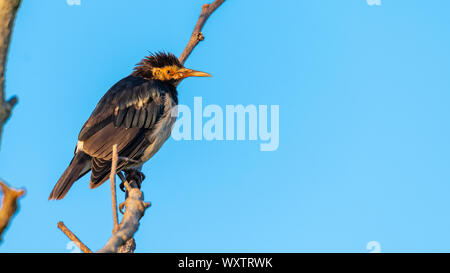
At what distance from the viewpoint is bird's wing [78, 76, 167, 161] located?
6254 mm

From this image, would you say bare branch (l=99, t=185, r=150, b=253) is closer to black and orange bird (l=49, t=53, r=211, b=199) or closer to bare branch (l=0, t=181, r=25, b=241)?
bare branch (l=0, t=181, r=25, b=241)

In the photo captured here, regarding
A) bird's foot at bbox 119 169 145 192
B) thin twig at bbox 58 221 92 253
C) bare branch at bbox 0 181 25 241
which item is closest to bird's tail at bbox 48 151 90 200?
bird's foot at bbox 119 169 145 192

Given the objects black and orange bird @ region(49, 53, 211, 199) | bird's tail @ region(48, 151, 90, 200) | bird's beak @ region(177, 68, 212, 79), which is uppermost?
bird's beak @ region(177, 68, 212, 79)

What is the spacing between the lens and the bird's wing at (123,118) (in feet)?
20.5

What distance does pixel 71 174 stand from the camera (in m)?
5.92

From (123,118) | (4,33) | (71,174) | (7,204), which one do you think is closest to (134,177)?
(71,174)

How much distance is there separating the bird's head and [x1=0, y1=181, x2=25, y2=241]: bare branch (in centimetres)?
528

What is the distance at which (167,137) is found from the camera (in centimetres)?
Result: 682
